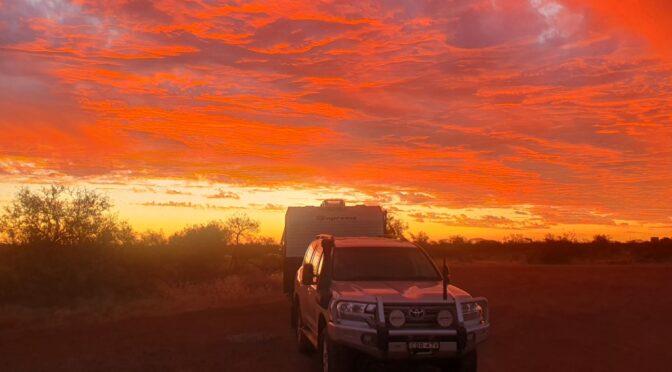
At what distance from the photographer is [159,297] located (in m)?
26.0

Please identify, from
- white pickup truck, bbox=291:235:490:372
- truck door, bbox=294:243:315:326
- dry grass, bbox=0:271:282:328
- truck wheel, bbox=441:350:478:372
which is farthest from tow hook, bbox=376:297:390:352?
dry grass, bbox=0:271:282:328

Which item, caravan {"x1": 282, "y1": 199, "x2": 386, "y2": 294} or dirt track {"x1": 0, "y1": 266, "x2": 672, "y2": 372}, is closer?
dirt track {"x1": 0, "y1": 266, "x2": 672, "y2": 372}

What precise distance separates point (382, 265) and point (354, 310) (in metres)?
1.94

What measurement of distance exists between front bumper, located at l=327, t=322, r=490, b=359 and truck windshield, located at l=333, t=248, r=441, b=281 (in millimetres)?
1665

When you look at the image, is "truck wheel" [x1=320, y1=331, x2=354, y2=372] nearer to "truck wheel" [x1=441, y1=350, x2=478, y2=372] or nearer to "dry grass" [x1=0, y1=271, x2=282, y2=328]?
"truck wheel" [x1=441, y1=350, x2=478, y2=372]

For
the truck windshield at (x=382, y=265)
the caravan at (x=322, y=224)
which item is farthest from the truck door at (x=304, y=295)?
the caravan at (x=322, y=224)

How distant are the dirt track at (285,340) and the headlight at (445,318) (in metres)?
1.67

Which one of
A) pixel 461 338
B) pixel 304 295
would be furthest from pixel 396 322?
pixel 304 295

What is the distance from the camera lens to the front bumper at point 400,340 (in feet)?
32.0

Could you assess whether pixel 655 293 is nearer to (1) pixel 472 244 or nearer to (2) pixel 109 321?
(2) pixel 109 321

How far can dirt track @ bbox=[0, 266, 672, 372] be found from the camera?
12047mm

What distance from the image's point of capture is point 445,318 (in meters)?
9.98

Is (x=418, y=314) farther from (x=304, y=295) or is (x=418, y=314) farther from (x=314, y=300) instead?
(x=304, y=295)

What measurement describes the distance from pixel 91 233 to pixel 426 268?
756 inches
